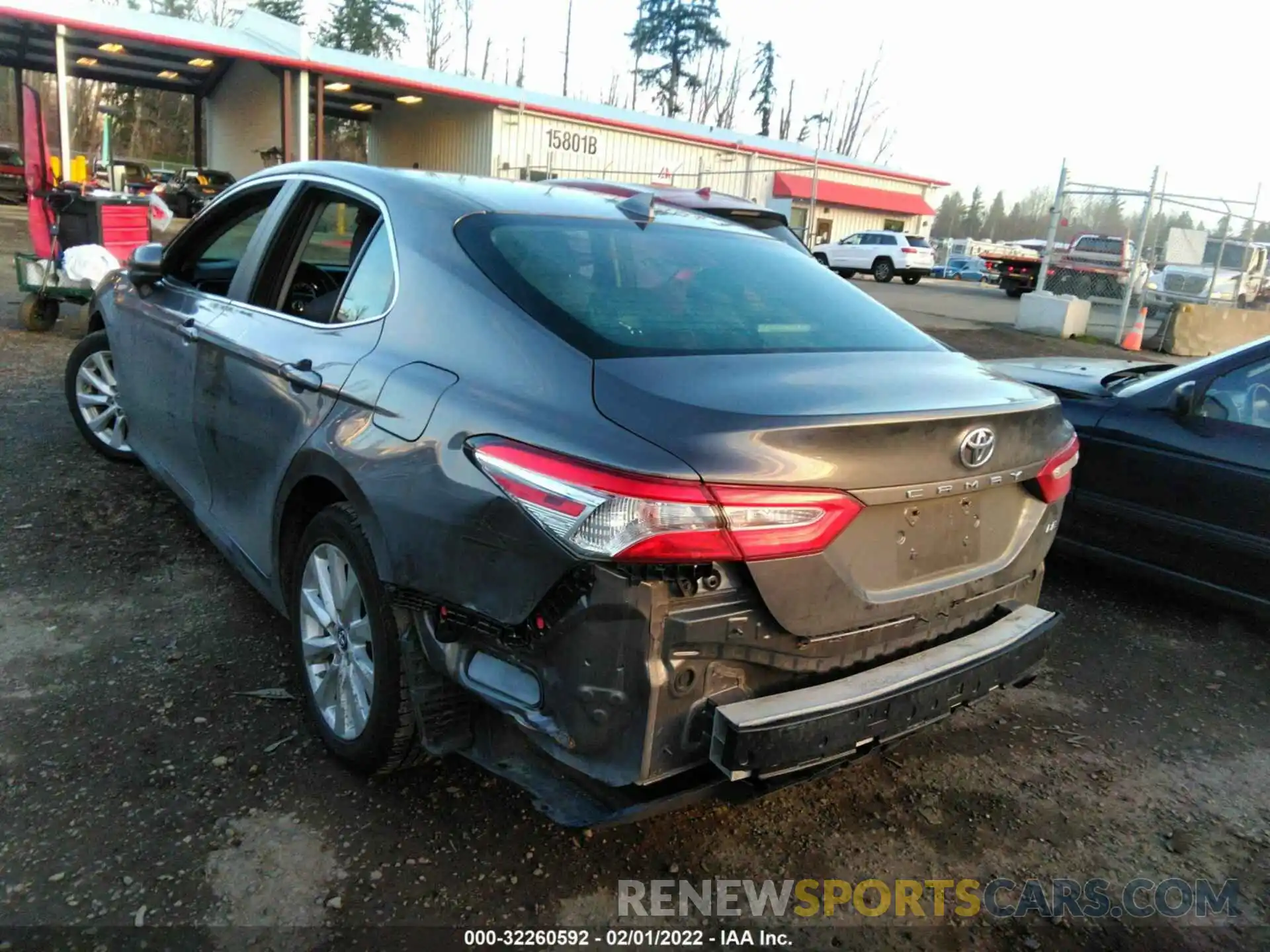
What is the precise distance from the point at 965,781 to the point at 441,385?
2036mm

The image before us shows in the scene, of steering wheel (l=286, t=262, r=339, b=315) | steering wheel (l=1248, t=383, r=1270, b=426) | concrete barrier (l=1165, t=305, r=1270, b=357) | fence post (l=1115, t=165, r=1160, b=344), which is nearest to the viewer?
steering wheel (l=286, t=262, r=339, b=315)

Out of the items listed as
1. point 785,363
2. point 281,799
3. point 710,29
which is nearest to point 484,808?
point 281,799

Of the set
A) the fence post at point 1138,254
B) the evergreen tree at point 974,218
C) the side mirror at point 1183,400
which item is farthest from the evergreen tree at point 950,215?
the side mirror at point 1183,400

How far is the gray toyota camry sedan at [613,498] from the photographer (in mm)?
1927

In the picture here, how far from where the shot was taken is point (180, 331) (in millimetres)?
3643

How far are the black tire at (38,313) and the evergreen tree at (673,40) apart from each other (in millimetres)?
53452

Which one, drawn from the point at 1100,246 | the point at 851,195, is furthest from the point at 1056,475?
the point at 851,195

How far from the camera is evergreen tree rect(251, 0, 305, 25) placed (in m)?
48.4

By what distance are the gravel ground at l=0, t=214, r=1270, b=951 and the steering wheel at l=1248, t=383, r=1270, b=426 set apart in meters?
1.05

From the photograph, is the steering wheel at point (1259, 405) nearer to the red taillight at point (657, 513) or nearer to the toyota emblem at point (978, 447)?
the toyota emblem at point (978, 447)

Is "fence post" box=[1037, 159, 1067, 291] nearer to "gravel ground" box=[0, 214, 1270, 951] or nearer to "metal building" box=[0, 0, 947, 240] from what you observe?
"metal building" box=[0, 0, 947, 240]

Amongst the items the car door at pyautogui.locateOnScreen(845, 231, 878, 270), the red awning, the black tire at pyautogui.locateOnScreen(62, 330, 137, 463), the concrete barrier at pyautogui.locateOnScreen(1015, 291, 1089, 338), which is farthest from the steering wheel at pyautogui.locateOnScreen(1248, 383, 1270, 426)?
the car door at pyautogui.locateOnScreen(845, 231, 878, 270)

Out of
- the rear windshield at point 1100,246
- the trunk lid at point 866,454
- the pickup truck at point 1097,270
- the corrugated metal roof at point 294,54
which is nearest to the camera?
the trunk lid at point 866,454

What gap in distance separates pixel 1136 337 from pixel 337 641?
16287mm
